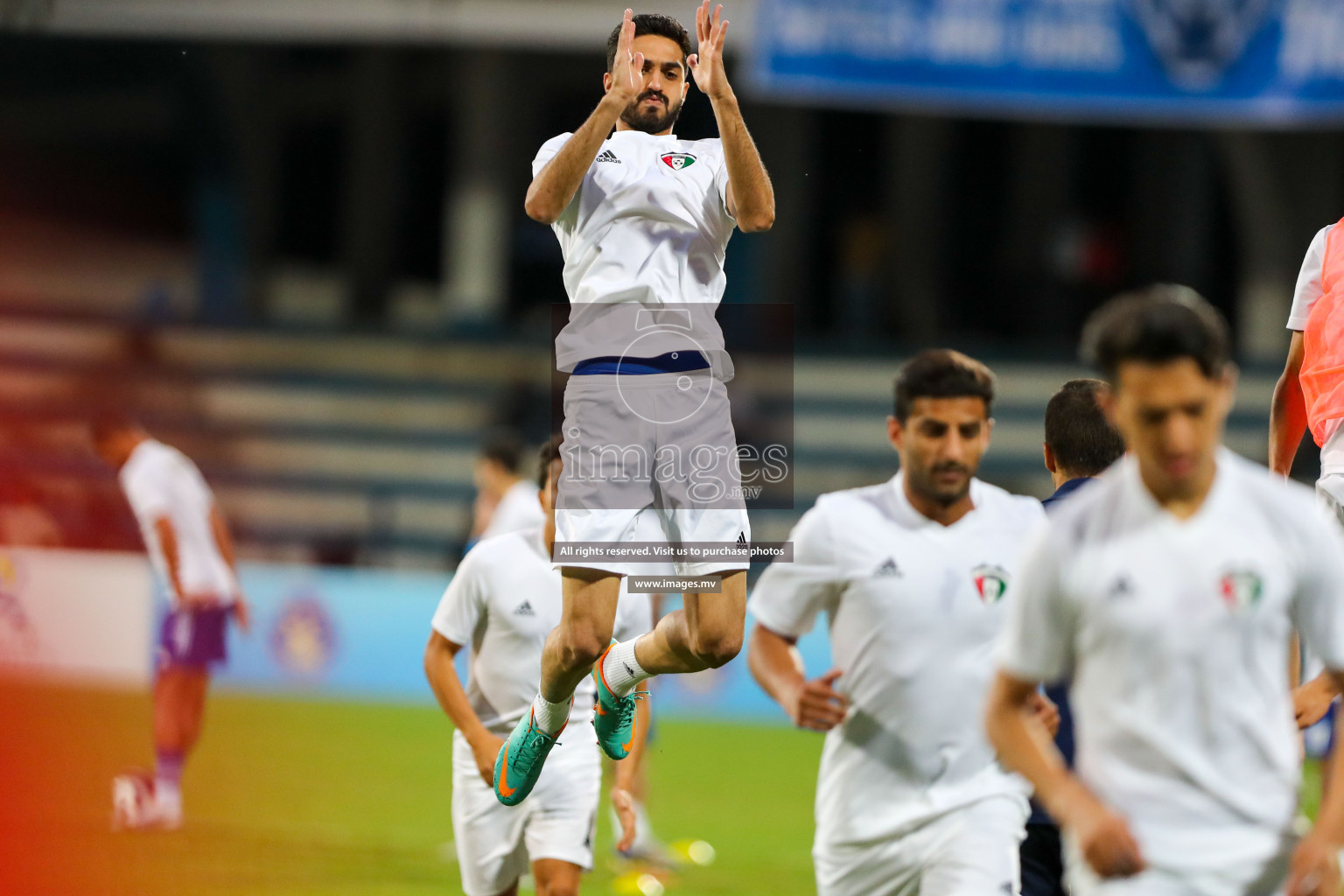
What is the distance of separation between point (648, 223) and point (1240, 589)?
2447 millimetres

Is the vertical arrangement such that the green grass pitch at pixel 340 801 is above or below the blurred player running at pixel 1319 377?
below

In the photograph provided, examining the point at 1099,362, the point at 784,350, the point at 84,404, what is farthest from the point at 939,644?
the point at 84,404

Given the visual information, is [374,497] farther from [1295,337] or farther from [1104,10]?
[1295,337]

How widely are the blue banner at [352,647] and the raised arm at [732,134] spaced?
38.7 feet

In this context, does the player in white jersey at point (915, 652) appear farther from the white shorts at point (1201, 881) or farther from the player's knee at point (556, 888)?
the player's knee at point (556, 888)

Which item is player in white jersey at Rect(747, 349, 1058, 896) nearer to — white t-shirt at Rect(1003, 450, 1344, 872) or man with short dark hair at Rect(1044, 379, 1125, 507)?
man with short dark hair at Rect(1044, 379, 1125, 507)

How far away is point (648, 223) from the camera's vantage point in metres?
5.21

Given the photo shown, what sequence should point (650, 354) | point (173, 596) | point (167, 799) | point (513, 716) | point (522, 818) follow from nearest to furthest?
point (650, 354) → point (522, 818) → point (513, 716) → point (167, 799) → point (173, 596)

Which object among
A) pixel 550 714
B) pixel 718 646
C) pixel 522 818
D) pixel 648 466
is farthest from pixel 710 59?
pixel 522 818

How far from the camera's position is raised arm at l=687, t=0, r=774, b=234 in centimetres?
485

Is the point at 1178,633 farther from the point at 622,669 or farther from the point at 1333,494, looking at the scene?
the point at 622,669

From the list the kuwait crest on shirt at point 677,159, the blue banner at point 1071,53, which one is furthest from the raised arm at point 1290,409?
the blue banner at point 1071,53

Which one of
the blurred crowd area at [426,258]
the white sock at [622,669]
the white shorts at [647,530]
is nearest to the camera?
the white shorts at [647,530]

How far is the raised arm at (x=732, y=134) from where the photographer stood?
4.85 metres
